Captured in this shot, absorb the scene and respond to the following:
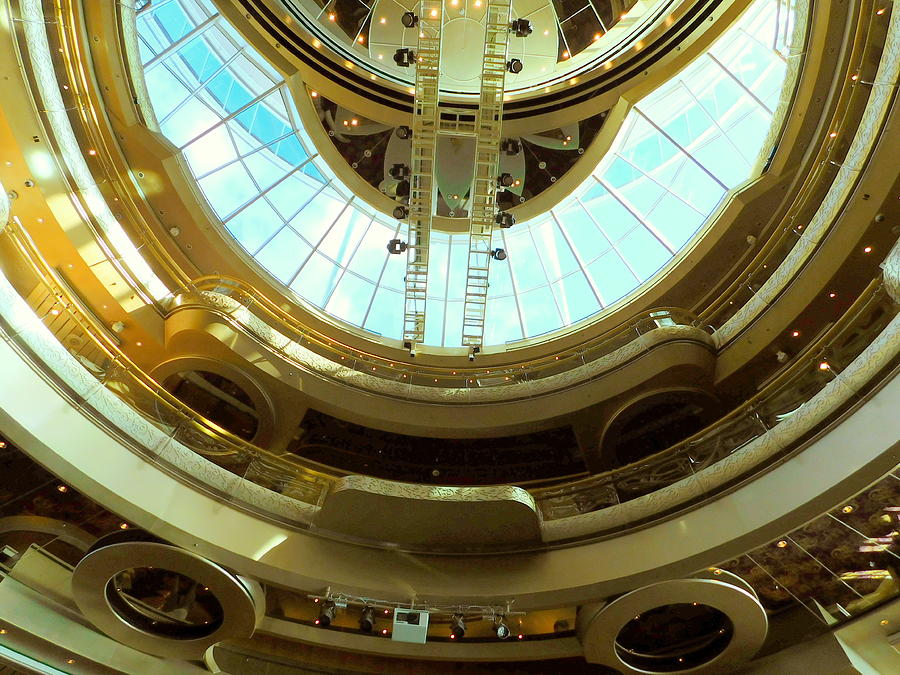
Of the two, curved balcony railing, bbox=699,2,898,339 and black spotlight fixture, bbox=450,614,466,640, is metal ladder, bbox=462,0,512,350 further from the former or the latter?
black spotlight fixture, bbox=450,614,466,640

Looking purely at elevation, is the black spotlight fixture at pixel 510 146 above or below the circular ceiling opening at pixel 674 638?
above

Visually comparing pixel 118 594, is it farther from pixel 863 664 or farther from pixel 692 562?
pixel 863 664

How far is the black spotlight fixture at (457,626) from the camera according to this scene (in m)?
10.2

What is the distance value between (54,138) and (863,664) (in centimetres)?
1605

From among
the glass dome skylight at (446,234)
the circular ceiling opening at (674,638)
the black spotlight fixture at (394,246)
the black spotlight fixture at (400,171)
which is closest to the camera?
the circular ceiling opening at (674,638)

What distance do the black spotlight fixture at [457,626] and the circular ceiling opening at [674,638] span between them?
2.36 metres

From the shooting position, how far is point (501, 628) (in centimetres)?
991

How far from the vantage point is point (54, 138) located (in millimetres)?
13133

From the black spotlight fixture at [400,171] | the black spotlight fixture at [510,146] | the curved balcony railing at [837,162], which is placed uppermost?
the black spotlight fixture at [510,146]

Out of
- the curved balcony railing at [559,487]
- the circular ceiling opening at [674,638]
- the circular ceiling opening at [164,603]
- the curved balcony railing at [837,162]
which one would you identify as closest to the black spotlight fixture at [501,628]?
the curved balcony railing at [559,487]

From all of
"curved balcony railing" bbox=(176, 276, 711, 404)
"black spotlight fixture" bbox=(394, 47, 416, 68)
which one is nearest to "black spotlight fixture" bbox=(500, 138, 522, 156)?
"black spotlight fixture" bbox=(394, 47, 416, 68)

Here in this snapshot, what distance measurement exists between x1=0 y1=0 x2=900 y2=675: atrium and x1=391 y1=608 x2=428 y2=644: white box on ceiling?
0.27ft

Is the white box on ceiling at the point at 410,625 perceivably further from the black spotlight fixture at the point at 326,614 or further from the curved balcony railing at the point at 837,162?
the curved balcony railing at the point at 837,162

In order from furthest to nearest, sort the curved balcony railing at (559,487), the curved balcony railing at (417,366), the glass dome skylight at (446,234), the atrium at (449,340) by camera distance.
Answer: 1. the glass dome skylight at (446,234)
2. the curved balcony railing at (417,366)
3. the curved balcony railing at (559,487)
4. the atrium at (449,340)
